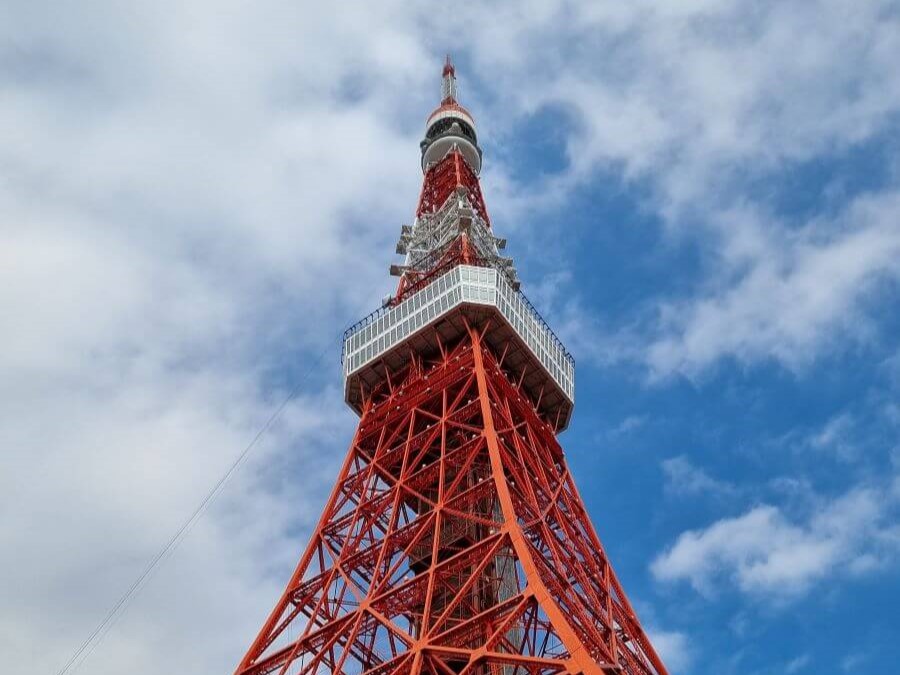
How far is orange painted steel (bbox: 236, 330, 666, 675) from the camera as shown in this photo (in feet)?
78.7

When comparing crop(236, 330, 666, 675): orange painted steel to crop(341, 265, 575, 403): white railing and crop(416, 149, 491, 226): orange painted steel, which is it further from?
crop(416, 149, 491, 226): orange painted steel

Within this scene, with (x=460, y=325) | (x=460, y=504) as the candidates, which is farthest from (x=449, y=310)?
(x=460, y=504)

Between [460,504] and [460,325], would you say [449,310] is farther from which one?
[460,504]

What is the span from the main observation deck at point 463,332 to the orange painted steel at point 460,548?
0.47 meters

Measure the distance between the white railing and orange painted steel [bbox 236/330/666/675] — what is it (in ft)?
3.17

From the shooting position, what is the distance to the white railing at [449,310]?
3394 cm

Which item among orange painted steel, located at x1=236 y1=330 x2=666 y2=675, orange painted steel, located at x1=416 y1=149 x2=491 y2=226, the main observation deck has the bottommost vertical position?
orange painted steel, located at x1=236 y1=330 x2=666 y2=675

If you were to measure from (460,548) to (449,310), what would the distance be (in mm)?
7380

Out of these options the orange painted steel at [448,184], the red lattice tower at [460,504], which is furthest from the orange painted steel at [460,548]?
the orange painted steel at [448,184]

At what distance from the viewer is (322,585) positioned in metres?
28.6

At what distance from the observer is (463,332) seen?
Result: 33.9 meters

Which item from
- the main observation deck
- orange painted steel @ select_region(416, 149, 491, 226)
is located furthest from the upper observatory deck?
orange painted steel @ select_region(416, 149, 491, 226)

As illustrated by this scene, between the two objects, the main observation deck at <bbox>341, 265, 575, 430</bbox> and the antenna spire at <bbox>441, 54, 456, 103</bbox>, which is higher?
the antenna spire at <bbox>441, 54, 456, 103</bbox>

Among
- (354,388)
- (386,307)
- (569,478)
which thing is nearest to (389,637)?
(569,478)
